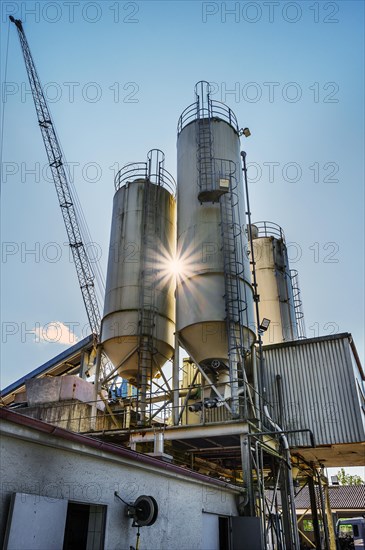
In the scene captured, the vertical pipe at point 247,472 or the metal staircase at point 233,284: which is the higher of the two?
the metal staircase at point 233,284

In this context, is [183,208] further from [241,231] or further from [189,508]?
[189,508]

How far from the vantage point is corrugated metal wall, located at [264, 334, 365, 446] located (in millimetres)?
15156

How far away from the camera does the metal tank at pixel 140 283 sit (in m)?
17.1

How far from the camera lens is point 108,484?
7641 mm

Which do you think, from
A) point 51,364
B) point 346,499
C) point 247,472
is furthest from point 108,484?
point 346,499

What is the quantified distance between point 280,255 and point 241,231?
302 inches

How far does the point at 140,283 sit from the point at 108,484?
1082cm

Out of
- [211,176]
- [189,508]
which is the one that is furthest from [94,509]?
[211,176]

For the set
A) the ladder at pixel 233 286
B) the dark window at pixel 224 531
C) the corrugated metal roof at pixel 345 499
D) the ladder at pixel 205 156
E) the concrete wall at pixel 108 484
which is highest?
the ladder at pixel 205 156

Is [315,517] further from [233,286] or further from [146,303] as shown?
[146,303]

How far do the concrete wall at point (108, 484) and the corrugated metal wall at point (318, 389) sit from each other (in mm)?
5957

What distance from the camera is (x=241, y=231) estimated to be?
17.5 metres

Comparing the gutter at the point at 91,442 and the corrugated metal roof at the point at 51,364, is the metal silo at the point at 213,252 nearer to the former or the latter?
the gutter at the point at 91,442

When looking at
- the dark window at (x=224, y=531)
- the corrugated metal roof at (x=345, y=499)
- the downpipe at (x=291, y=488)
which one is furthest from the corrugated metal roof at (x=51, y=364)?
the corrugated metal roof at (x=345, y=499)
